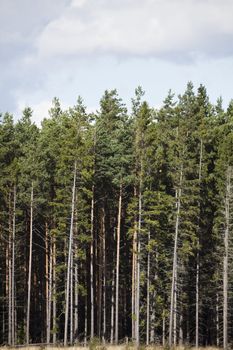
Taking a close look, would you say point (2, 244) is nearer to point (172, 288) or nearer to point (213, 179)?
point (172, 288)

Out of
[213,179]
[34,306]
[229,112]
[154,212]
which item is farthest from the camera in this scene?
[229,112]

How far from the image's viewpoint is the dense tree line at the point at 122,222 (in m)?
39.7

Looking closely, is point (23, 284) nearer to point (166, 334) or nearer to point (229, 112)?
point (166, 334)

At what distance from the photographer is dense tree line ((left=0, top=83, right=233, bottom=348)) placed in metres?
39.7

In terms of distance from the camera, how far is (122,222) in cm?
4788

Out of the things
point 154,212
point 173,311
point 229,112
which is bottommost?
point 173,311

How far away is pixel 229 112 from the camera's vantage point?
62125 mm

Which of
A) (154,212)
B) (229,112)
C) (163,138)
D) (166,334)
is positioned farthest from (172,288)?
(229,112)

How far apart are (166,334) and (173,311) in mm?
7044

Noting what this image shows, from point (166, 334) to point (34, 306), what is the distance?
38.1 feet

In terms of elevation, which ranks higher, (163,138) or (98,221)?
(163,138)

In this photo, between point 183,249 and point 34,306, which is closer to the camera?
point 183,249

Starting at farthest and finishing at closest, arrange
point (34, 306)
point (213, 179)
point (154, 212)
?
point (34, 306)
point (213, 179)
point (154, 212)

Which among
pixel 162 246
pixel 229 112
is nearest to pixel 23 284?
pixel 162 246
